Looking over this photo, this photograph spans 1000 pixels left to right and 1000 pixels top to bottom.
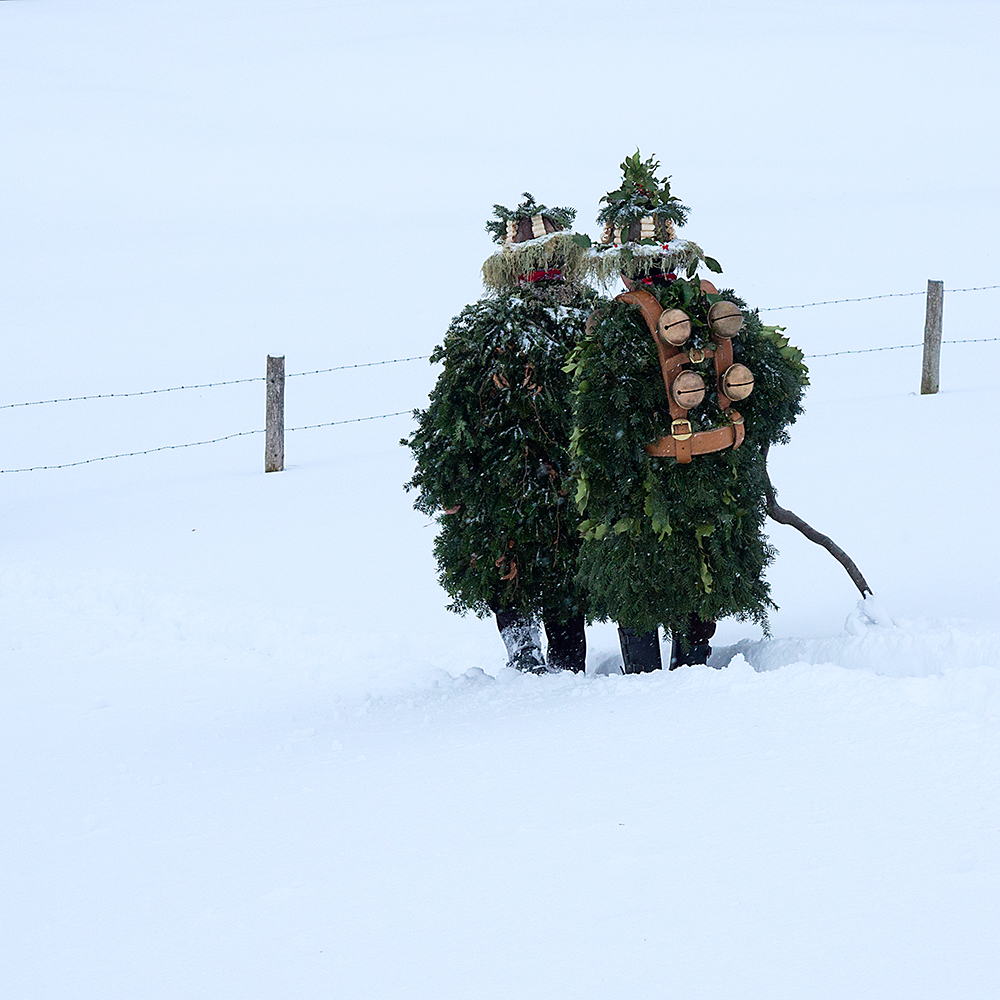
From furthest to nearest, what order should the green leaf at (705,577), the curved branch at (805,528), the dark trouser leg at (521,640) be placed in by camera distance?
the dark trouser leg at (521,640)
the curved branch at (805,528)
the green leaf at (705,577)

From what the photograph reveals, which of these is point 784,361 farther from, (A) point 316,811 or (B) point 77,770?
(B) point 77,770

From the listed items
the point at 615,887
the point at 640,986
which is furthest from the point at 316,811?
the point at 640,986

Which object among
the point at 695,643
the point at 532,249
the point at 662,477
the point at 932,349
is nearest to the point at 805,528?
the point at 695,643

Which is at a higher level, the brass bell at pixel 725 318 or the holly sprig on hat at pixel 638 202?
the holly sprig on hat at pixel 638 202

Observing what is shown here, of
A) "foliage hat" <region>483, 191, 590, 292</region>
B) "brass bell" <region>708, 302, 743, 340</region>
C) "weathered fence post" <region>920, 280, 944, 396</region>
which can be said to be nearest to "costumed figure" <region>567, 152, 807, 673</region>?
"brass bell" <region>708, 302, 743, 340</region>

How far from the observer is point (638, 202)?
470 cm

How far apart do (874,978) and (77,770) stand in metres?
3.07

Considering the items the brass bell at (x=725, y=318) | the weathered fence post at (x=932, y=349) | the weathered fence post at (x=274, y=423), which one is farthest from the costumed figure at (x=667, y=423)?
the weathered fence post at (x=932, y=349)

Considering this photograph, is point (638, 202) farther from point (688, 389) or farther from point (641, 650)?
point (641, 650)

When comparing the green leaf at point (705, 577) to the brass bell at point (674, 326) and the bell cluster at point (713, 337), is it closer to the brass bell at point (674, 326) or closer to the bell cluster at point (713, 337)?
Answer: the bell cluster at point (713, 337)

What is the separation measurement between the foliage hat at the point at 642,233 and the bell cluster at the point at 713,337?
21cm

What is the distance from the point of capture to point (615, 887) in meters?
2.96

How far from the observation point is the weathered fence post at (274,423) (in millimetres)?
10969

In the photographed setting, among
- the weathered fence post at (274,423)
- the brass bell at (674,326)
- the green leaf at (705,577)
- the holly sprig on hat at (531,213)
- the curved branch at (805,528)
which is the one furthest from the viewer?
the weathered fence post at (274,423)
